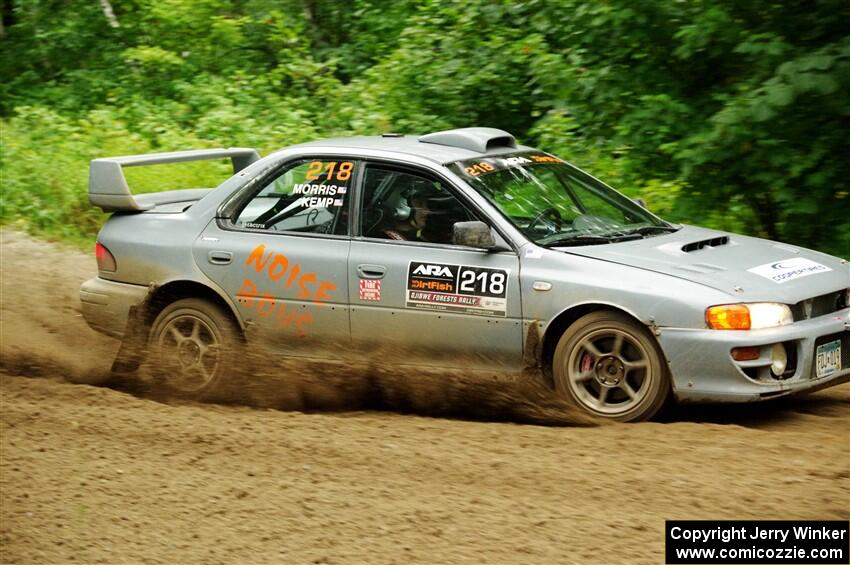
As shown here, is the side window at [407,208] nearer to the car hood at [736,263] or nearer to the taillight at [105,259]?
the car hood at [736,263]

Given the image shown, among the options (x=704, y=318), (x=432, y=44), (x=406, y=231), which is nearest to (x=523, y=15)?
(x=432, y=44)

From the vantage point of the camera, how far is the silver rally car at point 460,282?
6.21 meters

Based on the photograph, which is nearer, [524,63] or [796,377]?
[796,377]

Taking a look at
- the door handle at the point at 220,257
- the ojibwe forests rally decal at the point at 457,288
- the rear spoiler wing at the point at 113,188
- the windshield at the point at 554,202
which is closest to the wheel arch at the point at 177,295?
the door handle at the point at 220,257

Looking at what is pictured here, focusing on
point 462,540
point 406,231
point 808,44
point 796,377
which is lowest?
point 462,540

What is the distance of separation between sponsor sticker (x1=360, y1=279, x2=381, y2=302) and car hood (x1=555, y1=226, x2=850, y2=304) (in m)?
1.07

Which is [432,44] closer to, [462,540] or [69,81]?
[69,81]

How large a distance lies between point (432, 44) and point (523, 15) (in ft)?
4.26

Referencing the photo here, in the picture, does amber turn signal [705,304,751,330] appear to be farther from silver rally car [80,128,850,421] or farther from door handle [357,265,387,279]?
door handle [357,265,387,279]

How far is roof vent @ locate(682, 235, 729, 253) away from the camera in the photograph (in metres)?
6.79

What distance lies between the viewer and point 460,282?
6.69 metres

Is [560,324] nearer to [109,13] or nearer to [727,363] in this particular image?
[727,363]

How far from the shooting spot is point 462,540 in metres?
4.75

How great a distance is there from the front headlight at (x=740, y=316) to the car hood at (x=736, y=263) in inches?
2.2
